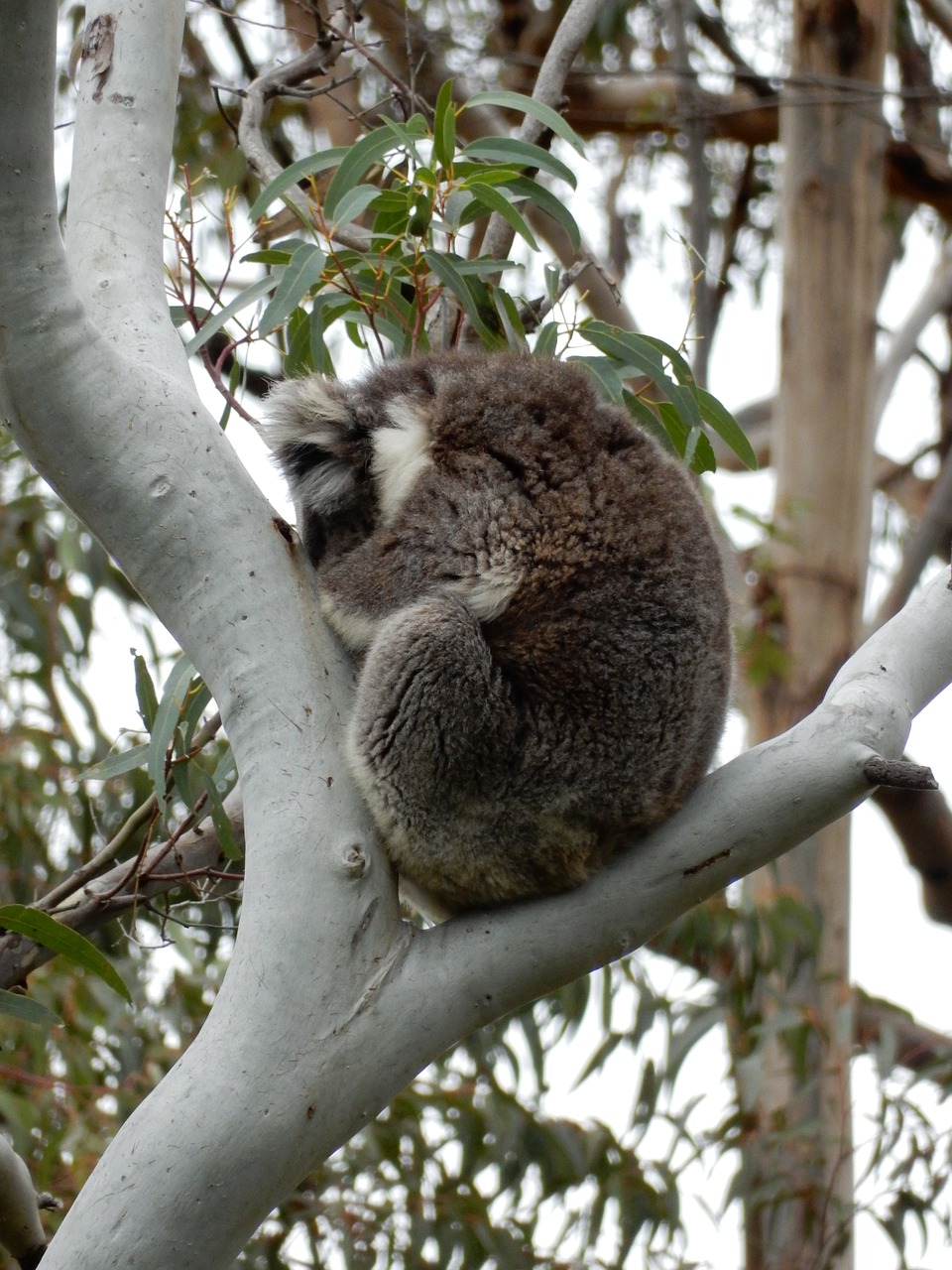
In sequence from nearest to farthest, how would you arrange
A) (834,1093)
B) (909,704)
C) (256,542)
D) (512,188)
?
(256,542), (909,704), (512,188), (834,1093)

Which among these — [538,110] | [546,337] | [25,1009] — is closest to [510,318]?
[546,337]

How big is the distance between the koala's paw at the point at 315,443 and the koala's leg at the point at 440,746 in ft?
0.96

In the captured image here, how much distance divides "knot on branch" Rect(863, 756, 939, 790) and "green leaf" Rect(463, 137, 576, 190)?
993 millimetres

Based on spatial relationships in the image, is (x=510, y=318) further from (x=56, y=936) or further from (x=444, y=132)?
(x=56, y=936)

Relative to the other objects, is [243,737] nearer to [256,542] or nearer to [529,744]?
[256,542]

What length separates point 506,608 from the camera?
1.82 meters

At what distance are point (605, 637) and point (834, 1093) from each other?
2.96 meters

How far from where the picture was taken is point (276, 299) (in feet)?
5.77

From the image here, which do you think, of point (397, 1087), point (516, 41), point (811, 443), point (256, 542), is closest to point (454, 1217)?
point (397, 1087)

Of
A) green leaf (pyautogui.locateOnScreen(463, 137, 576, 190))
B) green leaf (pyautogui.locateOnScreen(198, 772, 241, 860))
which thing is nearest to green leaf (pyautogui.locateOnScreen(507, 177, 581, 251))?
green leaf (pyautogui.locateOnScreen(463, 137, 576, 190))

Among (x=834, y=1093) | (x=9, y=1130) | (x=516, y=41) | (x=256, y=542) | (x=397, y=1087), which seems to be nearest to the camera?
(x=397, y=1087)

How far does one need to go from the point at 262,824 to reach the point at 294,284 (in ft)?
2.52

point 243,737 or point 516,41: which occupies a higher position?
point 516,41

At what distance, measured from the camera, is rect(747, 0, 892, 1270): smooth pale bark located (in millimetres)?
4980
